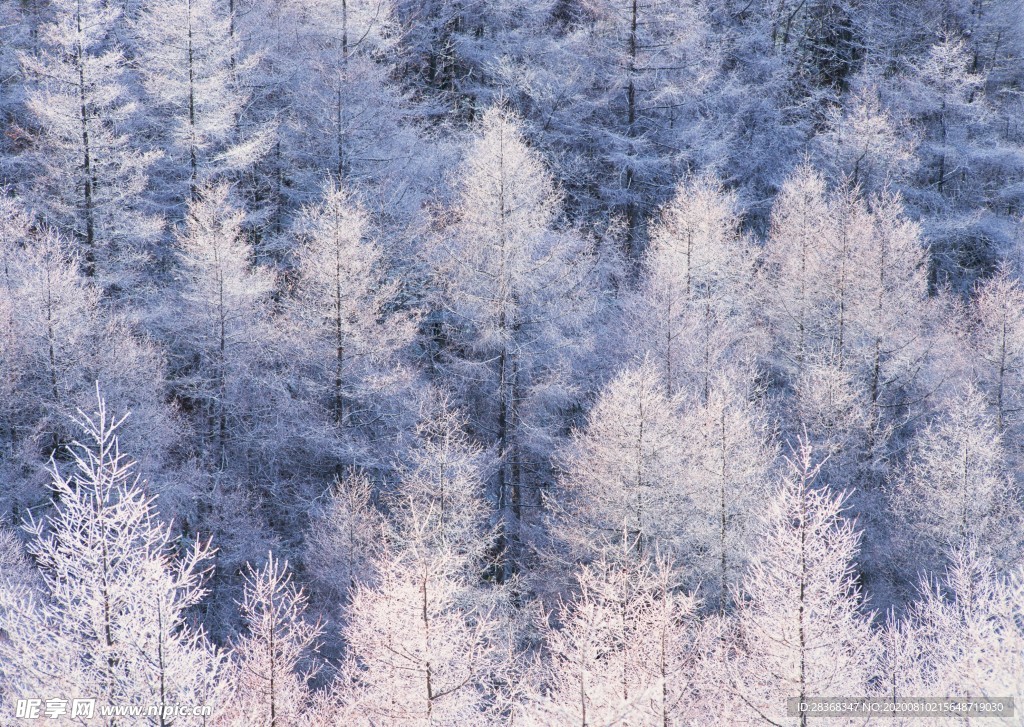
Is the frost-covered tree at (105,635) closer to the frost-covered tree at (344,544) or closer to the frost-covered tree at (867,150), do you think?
the frost-covered tree at (344,544)

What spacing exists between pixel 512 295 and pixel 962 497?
1518 cm

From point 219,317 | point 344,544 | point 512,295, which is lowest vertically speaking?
point 344,544

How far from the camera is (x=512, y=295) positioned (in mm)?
27078

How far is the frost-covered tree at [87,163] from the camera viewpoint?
2908 cm

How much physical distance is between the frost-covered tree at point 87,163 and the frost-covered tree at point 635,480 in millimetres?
16526

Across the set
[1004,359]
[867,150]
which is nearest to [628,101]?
[867,150]

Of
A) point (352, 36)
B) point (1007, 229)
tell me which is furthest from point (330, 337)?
point (1007, 229)

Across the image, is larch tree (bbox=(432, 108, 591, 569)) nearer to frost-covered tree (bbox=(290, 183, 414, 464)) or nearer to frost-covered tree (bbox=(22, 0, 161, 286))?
frost-covered tree (bbox=(290, 183, 414, 464))

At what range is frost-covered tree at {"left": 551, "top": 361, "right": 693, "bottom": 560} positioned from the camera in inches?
981

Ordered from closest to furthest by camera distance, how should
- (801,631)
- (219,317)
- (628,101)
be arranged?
1. (801,631)
2. (219,317)
3. (628,101)

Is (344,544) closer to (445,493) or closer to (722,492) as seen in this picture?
(445,493)

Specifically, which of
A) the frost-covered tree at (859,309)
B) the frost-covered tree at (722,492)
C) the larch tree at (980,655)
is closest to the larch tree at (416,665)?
the larch tree at (980,655)

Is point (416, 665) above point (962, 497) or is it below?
above

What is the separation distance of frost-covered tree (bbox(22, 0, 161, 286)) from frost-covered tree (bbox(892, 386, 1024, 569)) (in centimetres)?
2641
